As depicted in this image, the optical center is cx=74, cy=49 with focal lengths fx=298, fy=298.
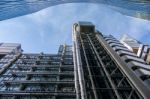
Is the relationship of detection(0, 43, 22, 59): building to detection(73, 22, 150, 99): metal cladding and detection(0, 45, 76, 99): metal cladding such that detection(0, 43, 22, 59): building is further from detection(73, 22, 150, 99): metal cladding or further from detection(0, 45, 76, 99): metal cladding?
detection(73, 22, 150, 99): metal cladding

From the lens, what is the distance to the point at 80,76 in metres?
22.8

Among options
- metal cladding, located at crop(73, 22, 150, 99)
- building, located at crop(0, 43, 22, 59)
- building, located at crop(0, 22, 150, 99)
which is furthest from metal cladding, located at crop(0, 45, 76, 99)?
building, located at crop(0, 43, 22, 59)

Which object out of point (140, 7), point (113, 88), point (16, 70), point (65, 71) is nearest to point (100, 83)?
point (113, 88)

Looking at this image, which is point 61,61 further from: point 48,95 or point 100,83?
point 100,83

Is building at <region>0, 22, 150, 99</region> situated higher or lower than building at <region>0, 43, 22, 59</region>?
higher

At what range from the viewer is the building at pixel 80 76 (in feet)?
71.0

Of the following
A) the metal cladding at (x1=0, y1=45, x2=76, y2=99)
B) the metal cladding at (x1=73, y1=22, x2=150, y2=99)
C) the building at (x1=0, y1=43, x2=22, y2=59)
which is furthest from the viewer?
the building at (x1=0, y1=43, x2=22, y2=59)

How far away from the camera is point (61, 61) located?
44.3 metres

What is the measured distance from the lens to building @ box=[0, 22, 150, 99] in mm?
21641

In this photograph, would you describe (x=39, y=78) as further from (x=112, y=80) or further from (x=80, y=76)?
(x=80, y=76)

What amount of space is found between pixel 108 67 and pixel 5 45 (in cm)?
4609

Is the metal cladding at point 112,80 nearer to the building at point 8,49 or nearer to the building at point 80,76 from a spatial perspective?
the building at point 80,76

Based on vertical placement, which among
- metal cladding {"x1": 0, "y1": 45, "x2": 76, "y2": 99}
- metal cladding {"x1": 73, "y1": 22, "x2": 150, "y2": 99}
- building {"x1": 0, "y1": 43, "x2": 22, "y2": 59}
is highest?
metal cladding {"x1": 73, "y1": 22, "x2": 150, "y2": 99}

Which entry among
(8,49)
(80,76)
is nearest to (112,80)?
(80,76)
